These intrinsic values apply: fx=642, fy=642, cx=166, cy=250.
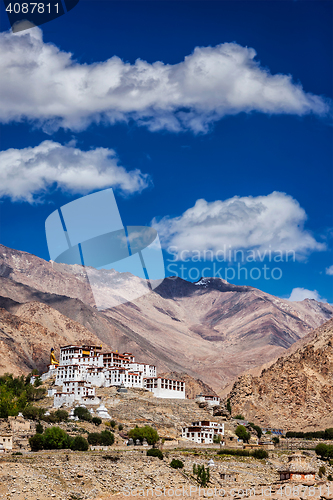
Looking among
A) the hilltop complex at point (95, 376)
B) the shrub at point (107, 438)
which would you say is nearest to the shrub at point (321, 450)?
the shrub at point (107, 438)

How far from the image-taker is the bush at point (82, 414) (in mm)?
66287

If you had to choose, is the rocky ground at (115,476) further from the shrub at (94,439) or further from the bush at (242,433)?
the bush at (242,433)

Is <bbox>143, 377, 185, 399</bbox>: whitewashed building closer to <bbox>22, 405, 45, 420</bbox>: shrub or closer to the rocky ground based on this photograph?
<bbox>22, 405, 45, 420</bbox>: shrub

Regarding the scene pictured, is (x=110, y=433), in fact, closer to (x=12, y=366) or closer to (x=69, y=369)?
(x=69, y=369)

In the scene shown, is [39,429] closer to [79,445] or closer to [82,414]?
[79,445]

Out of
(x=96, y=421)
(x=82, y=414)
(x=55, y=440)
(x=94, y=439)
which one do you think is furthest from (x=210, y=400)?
(x=55, y=440)

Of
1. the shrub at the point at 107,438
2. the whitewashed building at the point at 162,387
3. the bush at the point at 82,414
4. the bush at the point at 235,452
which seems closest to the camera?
the shrub at the point at 107,438

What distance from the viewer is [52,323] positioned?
16338 centimetres

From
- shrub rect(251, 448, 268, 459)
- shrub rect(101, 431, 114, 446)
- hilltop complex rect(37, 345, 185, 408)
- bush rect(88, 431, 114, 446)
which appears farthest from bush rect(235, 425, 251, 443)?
bush rect(88, 431, 114, 446)

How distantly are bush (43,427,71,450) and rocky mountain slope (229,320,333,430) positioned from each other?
48976 millimetres

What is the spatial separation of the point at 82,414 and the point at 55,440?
16.5m

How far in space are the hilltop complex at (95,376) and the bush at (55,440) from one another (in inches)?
855

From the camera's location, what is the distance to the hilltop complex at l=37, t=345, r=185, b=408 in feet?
246

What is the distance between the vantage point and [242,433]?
235 ft
